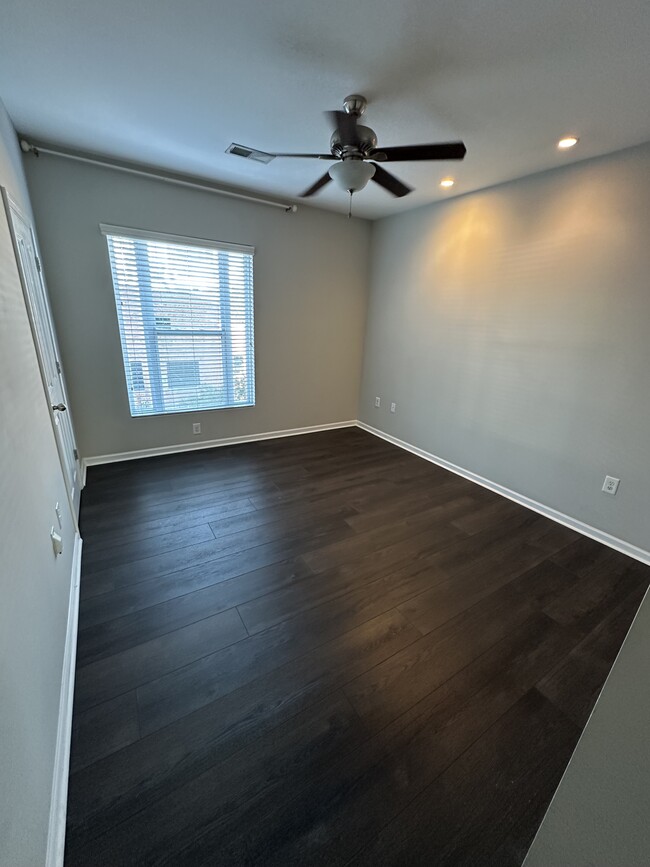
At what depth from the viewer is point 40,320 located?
221 cm

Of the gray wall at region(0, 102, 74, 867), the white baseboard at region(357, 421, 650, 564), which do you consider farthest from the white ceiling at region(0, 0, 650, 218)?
the white baseboard at region(357, 421, 650, 564)

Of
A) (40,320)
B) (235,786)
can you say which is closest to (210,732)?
(235,786)

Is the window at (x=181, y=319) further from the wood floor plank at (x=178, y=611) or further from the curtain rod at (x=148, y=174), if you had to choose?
the wood floor plank at (x=178, y=611)

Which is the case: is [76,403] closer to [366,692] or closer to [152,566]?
[152,566]

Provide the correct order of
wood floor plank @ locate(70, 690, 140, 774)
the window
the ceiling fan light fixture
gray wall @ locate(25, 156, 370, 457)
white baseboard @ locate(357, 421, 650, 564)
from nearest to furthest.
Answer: wood floor plank @ locate(70, 690, 140, 774)
the ceiling fan light fixture
white baseboard @ locate(357, 421, 650, 564)
gray wall @ locate(25, 156, 370, 457)
the window

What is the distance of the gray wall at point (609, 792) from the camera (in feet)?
1.42

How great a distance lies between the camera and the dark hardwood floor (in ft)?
3.48

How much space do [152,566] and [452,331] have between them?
3.27 meters

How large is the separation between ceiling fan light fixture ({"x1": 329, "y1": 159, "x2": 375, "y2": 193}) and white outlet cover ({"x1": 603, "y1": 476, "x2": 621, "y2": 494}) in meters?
2.57

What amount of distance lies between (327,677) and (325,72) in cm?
280

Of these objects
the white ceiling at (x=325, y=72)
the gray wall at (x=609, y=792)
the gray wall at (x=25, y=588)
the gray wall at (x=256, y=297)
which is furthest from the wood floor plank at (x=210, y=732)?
the gray wall at (x=256, y=297)

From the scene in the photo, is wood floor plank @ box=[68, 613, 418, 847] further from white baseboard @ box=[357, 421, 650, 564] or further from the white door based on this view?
white baseboard @ box=[357, 421, 650, 564]

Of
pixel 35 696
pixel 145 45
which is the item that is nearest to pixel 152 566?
pixel 35 696

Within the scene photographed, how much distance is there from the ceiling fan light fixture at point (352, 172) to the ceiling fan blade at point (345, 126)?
9 cm
